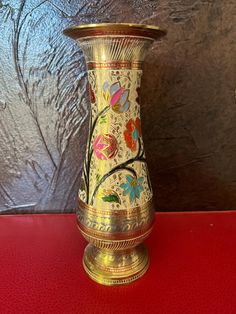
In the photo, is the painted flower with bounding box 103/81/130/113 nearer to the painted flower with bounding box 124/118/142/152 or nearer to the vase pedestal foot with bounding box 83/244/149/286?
the painted flower with bounding box 124/118/142/152

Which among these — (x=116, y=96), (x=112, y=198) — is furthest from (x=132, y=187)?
(x=116, y=96)

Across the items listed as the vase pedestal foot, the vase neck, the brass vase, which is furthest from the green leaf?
the vase neck

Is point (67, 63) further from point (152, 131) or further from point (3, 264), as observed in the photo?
point (3, 264)

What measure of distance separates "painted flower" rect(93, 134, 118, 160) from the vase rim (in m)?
0.15

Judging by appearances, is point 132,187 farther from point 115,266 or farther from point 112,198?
point 115,266

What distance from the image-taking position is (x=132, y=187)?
1.82ft

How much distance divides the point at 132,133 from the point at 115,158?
5cm

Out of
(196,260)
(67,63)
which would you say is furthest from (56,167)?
(196,260)

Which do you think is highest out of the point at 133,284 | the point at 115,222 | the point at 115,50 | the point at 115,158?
the point at 115,50

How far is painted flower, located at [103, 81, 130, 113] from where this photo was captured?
0.51 metres

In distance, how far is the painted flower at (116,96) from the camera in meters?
0.51

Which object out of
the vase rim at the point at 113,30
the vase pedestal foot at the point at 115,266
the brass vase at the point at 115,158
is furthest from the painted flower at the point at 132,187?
the vase rim at the point at 113,30

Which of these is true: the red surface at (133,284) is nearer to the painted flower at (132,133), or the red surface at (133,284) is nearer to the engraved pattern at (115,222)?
the engraved pattern at (115,222)

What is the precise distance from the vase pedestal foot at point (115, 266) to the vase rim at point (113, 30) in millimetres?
366
